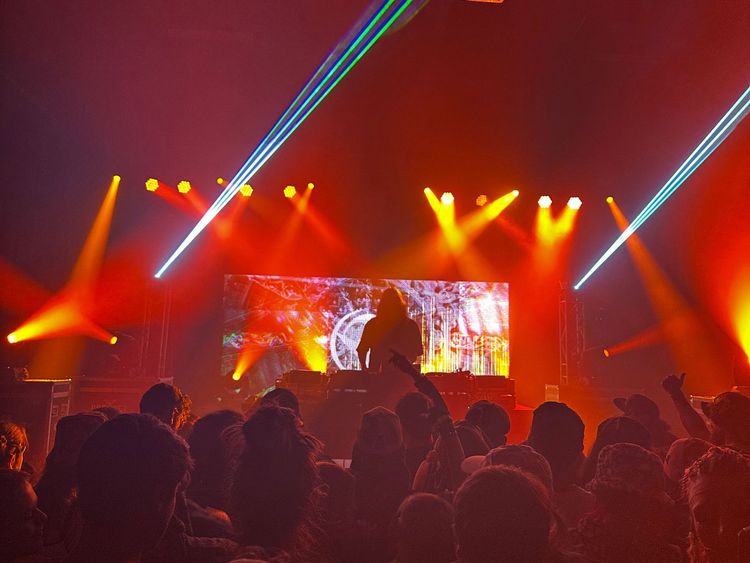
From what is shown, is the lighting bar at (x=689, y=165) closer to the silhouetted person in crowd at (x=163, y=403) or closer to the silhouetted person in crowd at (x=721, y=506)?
the silhouetted person in crowd at (x=721, y=506)

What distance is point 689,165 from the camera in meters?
9.80

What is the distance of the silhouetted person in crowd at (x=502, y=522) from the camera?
4.70 ft

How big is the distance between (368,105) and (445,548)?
8183mm

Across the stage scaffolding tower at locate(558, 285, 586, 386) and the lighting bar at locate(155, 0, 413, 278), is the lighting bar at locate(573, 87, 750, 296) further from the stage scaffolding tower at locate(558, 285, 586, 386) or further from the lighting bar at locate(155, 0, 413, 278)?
the lighting bar at locate(155, 0, 413, 278)

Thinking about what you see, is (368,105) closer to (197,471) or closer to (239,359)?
(239,359)

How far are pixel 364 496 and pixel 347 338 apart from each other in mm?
9360

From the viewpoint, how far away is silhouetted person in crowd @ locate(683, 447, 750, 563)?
188 cm

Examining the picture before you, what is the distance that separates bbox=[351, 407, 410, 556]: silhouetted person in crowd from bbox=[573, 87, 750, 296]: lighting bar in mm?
8060

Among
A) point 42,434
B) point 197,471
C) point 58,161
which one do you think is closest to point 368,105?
point 58,161

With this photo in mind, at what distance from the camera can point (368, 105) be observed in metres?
9.00

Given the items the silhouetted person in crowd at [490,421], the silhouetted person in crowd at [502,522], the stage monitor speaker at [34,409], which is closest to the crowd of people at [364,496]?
the silhouetted person in crowd at [502,522]

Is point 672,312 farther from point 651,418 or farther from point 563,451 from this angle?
point 563,451

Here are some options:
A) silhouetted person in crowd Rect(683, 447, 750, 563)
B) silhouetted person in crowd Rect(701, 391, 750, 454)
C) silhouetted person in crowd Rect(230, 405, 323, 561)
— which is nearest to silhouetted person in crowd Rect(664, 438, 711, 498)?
silhouetted person in crowd Rect(701, 391, 750, 454)

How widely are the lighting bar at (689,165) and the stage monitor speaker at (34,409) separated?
10.6 metres
